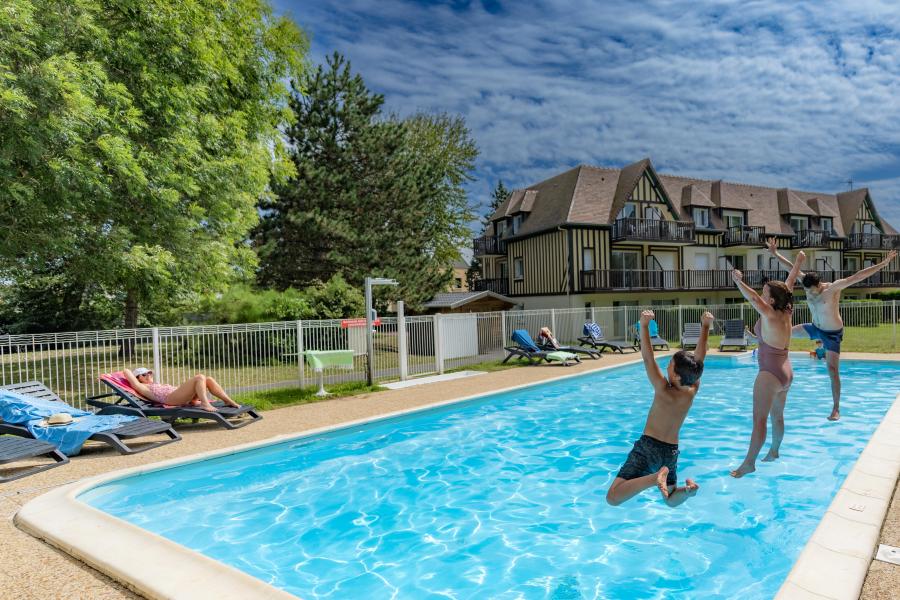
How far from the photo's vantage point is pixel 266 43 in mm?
16203

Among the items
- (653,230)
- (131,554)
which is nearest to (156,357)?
(131,554)

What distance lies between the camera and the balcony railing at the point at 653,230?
28.2 m

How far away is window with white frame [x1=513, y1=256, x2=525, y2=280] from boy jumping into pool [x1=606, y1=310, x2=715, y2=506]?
93.5 feet

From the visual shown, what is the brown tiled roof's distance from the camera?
96.0 ft

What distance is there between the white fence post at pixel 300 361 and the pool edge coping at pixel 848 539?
1041cm

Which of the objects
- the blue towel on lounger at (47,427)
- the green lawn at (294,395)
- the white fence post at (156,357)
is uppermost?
the white fence post at (156,357)

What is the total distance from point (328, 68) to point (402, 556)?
2499cm

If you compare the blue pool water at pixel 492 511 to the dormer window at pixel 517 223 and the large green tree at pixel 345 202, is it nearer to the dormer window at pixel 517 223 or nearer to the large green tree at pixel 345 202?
the large green tree at pixel 345 202

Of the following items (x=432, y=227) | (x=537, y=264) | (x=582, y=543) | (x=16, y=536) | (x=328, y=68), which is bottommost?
(x=582, y=543)

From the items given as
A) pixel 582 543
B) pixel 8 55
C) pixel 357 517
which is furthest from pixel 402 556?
pixel 8 55

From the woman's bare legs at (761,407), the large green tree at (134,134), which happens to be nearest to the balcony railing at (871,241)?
the large green tree at (134,134)

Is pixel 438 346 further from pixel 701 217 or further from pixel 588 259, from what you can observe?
pixel 701 217

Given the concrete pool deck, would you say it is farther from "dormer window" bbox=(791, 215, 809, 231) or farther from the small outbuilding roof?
"dormer window" bbox=(791, 215, 809, 231)

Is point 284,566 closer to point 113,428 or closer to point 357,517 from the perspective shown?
point 357,517
